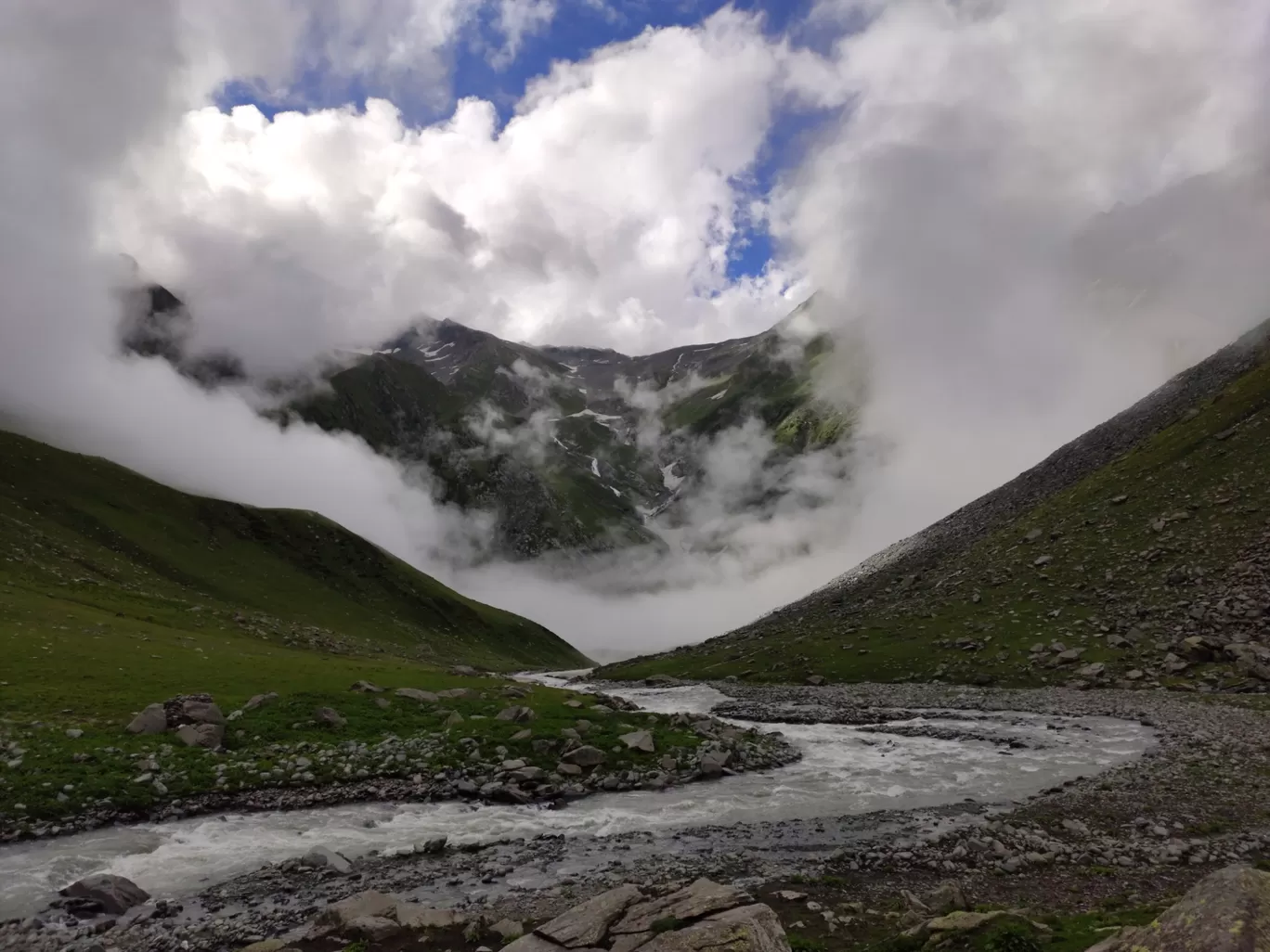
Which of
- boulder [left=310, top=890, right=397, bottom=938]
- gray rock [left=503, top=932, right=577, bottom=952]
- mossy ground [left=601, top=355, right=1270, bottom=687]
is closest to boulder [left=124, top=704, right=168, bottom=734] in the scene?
boulder [left=310, top=890, right=397, bottom=938]

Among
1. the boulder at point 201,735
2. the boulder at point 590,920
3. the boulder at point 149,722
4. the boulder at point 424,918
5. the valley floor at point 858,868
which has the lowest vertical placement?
the valley floor at point 858,868

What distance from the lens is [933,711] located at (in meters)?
66.6

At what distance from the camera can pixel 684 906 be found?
1630 centimetres

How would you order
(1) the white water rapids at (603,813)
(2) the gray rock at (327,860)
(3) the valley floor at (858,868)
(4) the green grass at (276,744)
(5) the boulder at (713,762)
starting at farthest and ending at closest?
(5) the boulder at (713,762), (4) the green grass at (276,744), (1) the white water rapids at (603,813), (2) the gray rock at (327,860), (3) the valley floor at (858,868)

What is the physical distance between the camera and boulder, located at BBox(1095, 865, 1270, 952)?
9.18 metres

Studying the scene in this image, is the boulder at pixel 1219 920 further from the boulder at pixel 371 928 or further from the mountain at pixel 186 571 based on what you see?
the mountain at pixel 186 571

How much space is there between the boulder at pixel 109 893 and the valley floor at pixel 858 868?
156 centimetres

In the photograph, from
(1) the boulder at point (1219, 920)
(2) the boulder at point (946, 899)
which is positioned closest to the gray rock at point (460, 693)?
(2) the boulder at point (946, 899)

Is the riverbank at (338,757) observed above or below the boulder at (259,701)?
below

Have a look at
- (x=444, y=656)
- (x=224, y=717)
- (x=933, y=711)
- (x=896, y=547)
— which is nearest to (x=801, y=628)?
(x=896, y=547)

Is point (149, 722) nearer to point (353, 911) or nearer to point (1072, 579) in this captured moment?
point (353, 911)

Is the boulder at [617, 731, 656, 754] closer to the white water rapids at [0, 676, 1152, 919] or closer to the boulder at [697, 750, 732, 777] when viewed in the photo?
the boulder at [697, 750, 732, 777]

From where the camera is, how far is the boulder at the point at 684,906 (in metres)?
15.9

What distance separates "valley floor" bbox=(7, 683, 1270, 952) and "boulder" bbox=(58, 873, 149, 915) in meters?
1.56
